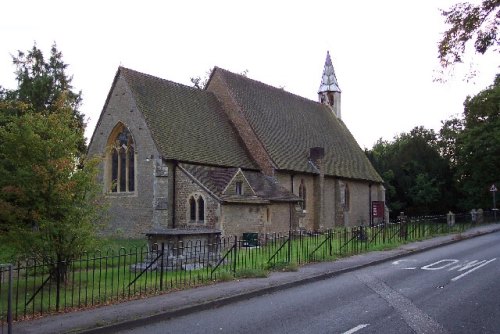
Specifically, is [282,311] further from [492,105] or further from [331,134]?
[331,134]

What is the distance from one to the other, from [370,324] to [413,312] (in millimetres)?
1340

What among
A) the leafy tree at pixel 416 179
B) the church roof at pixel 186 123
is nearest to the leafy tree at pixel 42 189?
the church roof at pixel 186 123

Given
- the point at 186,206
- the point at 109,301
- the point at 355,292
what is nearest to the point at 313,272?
the point at 355,292

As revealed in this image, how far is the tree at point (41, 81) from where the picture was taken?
4019 centimetres

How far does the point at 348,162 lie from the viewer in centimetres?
4188

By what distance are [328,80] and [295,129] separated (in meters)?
13.6

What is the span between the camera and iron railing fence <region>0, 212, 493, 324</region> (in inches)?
442

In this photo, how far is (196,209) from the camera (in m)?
27.0

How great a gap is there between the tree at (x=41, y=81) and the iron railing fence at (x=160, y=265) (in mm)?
23478

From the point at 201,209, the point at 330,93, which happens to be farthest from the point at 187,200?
the point at 330,93

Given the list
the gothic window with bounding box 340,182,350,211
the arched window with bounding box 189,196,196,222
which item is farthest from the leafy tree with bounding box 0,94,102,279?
the gothic window with bounding box 340,182,350,211

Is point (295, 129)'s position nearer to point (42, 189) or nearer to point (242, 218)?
point (242, 218)

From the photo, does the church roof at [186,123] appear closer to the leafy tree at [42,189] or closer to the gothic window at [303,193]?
the gothic window at [303,193]

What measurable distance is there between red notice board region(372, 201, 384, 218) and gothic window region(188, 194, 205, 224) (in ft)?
64.8
